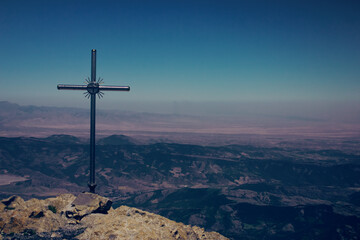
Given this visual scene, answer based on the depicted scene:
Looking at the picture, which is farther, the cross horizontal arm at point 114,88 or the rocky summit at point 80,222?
the cross horizontal arm at point 114,88

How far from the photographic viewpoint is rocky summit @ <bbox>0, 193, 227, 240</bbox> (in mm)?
21328

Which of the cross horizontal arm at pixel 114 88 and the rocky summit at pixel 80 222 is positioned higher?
the cross horizontal arm at pixel 114 88

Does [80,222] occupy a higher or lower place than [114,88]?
lower

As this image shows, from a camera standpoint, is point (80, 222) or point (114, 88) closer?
point (80, 222)

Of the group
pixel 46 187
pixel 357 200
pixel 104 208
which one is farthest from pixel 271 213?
pixel 46 187

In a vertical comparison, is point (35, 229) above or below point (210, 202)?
above

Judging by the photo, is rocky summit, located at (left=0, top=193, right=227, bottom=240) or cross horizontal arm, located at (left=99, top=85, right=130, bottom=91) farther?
cross horizontal arm, located at (left=99, top=85, right=130, bottom=91)

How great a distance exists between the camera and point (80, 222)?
78.5ft

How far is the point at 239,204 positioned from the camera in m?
155

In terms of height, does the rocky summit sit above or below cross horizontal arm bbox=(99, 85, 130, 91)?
below

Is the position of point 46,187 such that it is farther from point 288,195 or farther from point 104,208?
point 104,208

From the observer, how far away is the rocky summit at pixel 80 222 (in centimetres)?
Answer: 2133

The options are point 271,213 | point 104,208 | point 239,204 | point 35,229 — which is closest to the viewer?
point 35,229

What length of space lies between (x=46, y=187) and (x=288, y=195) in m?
176
